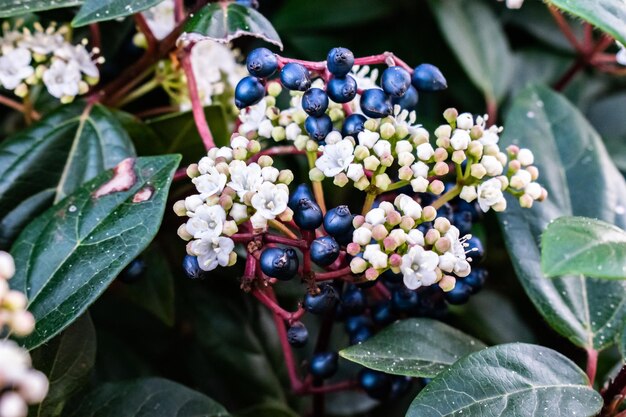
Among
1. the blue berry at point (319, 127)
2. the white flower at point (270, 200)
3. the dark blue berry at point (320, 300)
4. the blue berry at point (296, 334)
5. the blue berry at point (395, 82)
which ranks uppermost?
the blue berry at point (395, 82)

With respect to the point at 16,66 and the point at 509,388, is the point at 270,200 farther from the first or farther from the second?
the point at 16,66

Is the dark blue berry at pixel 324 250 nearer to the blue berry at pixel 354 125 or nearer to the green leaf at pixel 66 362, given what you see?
the blue berry at pixel 354 125

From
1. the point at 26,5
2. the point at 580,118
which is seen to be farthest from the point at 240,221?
the point at 580,118

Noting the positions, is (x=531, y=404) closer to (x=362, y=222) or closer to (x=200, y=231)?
(x=362, y=222)

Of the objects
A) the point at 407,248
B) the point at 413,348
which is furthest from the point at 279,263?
the point at 413,348

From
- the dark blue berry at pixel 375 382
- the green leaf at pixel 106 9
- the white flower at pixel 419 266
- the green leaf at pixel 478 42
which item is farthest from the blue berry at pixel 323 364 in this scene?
the green leaf at pixel 478 42

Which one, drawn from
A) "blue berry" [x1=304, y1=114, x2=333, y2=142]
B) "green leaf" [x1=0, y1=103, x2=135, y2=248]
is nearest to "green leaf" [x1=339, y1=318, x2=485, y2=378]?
"blue berry" [x1=304, y1=114, x2=333, y2=142]

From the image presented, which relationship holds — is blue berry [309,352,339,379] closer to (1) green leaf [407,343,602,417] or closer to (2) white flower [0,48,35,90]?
(1) green leaf [407,343,602,417]
